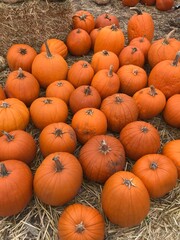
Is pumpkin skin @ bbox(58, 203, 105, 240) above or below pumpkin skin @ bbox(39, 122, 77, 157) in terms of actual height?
below

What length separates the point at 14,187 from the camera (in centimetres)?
254

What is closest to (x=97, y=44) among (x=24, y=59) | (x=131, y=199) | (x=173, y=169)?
(x=24, y=59)

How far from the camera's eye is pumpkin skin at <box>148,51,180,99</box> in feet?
11.4

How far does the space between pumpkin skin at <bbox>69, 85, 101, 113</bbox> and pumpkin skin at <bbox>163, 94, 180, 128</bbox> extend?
814 millimetres

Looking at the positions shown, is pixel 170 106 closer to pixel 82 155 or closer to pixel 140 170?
pixel 140 170

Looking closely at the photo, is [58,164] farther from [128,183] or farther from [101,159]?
[128,183]

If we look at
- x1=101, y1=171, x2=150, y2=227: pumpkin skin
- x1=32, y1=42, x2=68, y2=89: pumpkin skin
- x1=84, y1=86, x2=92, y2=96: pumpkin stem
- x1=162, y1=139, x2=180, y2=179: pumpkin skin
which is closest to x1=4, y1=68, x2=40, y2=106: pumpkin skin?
x1=32, y1=42, x2=68, y2=89: pumpkin skin

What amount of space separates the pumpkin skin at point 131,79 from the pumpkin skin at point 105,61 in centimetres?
17

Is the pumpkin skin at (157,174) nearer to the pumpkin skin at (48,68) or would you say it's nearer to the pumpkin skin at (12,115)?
the pumpkin skin at (12,115)

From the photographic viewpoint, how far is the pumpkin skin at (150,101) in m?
3.35

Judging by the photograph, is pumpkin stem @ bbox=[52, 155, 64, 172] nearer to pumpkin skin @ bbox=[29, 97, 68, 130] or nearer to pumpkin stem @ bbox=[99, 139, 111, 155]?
pumpkin stem @ bbox=[99, 139, 111, 155]

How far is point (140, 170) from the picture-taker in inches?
108

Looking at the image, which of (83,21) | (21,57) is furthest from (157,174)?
(83,21)

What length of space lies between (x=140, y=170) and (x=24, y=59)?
2.17m
